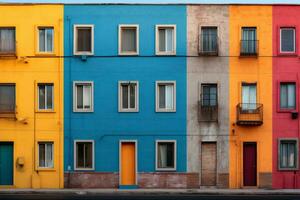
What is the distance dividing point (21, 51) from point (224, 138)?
37.9ft

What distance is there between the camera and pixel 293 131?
34.5m

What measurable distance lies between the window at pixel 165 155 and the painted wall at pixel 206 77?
0.85 meters

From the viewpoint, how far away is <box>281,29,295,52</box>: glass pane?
3466cm

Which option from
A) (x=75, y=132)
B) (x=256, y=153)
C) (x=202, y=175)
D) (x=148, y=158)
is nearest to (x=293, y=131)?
(x=256, y=153)

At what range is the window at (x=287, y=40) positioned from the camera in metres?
34.7

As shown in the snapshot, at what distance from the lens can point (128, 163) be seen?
34406 mm

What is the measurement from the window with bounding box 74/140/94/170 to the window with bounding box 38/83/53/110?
2.48 meters

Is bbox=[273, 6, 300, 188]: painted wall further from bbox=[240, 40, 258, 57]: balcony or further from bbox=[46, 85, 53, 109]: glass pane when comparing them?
bbox=[46, 85, 53, 109]: glass pane

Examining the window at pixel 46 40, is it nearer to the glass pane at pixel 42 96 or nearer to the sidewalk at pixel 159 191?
the glass pane at pixel 42 96

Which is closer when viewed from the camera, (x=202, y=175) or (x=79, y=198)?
(x=79, y=198)

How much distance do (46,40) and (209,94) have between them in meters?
9.06

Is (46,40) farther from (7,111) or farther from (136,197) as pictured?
(136,197)

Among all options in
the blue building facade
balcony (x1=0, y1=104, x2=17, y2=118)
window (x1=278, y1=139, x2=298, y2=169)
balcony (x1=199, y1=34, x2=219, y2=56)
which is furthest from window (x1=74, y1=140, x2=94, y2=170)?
window (x1=278, y1=139, x2=298, y2=169)

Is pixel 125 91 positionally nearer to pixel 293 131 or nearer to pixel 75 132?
pixel 75 132
